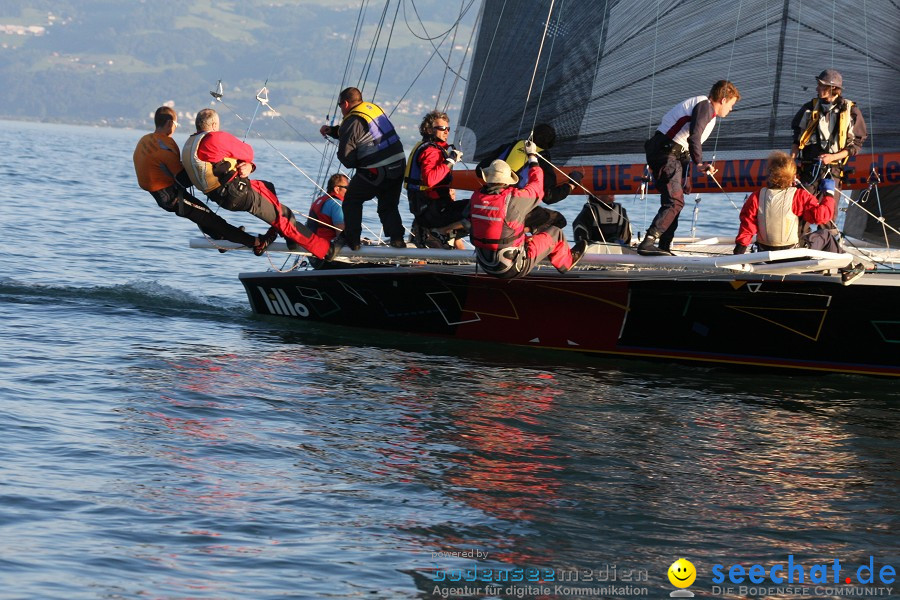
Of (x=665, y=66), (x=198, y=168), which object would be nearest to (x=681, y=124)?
(x=665, y=66)

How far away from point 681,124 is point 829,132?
1.10m

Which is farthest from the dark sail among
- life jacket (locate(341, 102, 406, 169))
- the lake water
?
the lake water

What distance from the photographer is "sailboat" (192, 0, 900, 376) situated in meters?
9.30

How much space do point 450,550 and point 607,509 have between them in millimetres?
1018

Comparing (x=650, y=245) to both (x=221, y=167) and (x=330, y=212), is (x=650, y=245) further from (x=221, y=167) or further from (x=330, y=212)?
(x=221, y=167)

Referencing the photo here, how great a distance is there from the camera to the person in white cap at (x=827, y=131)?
30.3 feet

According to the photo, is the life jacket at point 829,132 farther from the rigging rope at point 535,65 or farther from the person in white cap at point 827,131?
the rigging rope at point 535,65

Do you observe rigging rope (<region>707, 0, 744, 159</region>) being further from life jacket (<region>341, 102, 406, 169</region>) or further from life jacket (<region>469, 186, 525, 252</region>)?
life jacket (<region>341, 102, 406, 169</region>)

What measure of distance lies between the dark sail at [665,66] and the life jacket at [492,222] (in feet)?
6.75

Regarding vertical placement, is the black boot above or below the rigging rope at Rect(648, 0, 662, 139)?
below

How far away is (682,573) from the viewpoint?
5.77 meters

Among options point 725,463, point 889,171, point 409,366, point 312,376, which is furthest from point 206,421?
point 889,171

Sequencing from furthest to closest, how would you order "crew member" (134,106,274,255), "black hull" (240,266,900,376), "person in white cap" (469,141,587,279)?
"crew member" (134,106,274,255) → "black hull" (240,266,900,376) → "person in white cap" (469,141,587,279)

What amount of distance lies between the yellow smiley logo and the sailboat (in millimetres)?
3229
